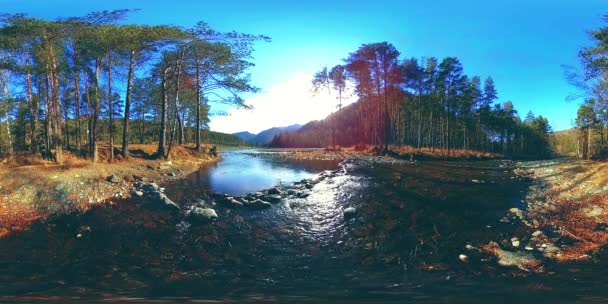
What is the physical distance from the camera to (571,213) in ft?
39.4

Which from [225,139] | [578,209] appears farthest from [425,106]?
[225,139]

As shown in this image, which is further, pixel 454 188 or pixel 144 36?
pixel 144 36

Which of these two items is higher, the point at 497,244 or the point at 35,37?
the point at 35,37

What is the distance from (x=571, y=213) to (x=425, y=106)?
5086 cm

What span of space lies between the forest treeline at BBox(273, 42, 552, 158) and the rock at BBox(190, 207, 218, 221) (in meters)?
32.3

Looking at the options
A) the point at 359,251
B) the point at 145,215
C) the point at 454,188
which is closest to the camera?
the point at 359,251

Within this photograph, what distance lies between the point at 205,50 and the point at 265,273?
984 inches

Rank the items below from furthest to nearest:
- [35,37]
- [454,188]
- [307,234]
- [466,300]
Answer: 1. [35,37]
2. [454,188]
3. [307,234]
4. [466,300]

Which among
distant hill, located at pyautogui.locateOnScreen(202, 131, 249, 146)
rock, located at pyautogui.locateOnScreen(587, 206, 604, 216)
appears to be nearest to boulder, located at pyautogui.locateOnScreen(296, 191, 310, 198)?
rock, located at pyautogui.locateOnScreen(587, 206, 604, 216)

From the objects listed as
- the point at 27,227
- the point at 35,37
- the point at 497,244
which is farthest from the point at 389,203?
the point at 35,37

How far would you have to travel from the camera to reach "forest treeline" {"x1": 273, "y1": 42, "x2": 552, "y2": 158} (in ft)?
144

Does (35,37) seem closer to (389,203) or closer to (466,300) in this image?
(389,203)

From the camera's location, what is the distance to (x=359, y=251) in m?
9.12

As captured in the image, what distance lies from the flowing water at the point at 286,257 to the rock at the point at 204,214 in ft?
0.92
